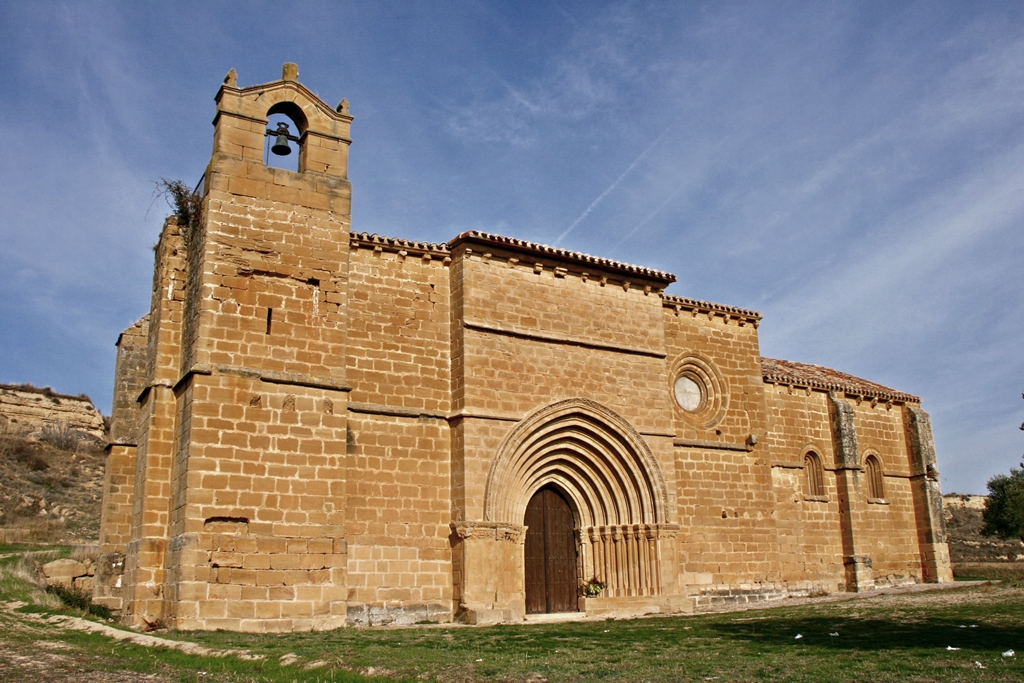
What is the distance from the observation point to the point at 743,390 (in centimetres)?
1966

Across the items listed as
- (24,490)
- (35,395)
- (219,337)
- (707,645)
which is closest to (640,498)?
(707,645)

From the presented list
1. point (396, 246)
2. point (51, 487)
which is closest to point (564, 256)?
point (396, 246)

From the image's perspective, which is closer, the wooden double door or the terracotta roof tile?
the wooden double door

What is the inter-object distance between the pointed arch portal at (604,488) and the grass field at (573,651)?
8.56ft

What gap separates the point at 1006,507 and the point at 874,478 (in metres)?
13.9

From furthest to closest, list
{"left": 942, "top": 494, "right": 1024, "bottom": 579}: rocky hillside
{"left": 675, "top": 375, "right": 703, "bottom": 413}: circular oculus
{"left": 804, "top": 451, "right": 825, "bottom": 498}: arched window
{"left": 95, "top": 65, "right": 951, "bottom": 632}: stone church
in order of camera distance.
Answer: {"left": 942, "top": 494, "right": 1024, "bottom": 579}: rocky hillside < {"left": 804, "top": 451, "right": 825, "bottom": 498}: arched window < {"left": 675, "top": 375, "right": 703, "bottom": 413}: circular oculus < {"left": 95, "top": 65, "right": 951, "bottom": 632}: stone church

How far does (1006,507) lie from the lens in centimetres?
3253

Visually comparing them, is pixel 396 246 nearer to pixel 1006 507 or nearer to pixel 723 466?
pixel 723 466

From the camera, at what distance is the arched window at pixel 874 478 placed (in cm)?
2238

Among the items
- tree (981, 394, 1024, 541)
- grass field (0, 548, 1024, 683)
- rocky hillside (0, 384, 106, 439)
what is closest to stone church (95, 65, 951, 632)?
grass field (0, 548, 1024, 683)

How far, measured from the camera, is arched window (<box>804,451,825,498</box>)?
21125mm

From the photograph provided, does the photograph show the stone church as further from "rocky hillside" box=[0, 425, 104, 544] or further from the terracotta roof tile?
"rocky hillside" box=[0, 425, 104, 544]

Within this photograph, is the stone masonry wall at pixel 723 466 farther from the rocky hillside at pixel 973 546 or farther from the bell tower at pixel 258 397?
the rocky hillside at pixel 973 546

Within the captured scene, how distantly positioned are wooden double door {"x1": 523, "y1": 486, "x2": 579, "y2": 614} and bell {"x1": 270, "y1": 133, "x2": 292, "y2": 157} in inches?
310
